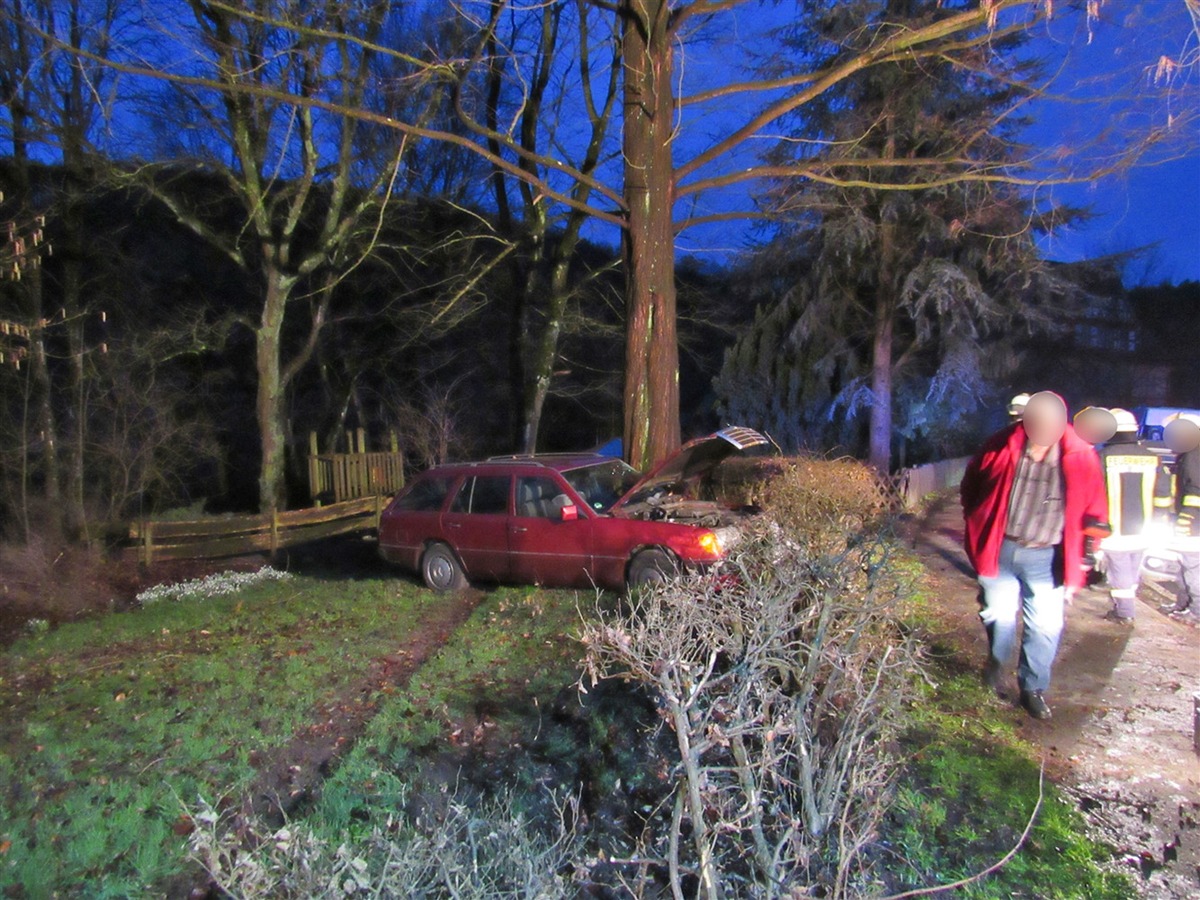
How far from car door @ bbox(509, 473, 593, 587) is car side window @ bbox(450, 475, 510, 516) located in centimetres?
20

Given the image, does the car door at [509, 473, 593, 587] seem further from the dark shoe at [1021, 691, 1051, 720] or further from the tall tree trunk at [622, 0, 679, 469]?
the dark shoe at [1021, 691, 1051, 720]

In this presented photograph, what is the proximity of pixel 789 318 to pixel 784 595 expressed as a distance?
18.7m

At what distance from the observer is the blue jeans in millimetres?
4602

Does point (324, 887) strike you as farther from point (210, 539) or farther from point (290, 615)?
point (210, 539)

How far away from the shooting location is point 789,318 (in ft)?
69.5

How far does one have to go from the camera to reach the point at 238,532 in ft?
44.0

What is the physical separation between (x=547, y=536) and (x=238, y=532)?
742 cm

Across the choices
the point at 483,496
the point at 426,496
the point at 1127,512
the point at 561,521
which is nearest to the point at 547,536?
the point at 561,521

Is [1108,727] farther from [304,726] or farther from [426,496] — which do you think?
[426,496]

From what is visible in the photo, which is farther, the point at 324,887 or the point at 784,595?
the point at 784,595

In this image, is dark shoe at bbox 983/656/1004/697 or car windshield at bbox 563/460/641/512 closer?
dark shoe at bbox 983/656/1004/697

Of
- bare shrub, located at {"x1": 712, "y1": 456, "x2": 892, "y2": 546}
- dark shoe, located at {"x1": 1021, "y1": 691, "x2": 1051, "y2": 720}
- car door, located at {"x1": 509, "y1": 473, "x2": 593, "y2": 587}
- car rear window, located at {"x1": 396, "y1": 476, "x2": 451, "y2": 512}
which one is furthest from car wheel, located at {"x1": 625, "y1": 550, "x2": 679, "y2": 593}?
dark shoe, located at {"x1": 1021, "y1": 691, "x2": 1051, "y2": 720}

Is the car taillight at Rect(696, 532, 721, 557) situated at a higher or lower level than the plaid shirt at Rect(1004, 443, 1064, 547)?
lower

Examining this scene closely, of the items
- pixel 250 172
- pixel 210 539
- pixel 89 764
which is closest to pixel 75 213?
pixel 250 172
